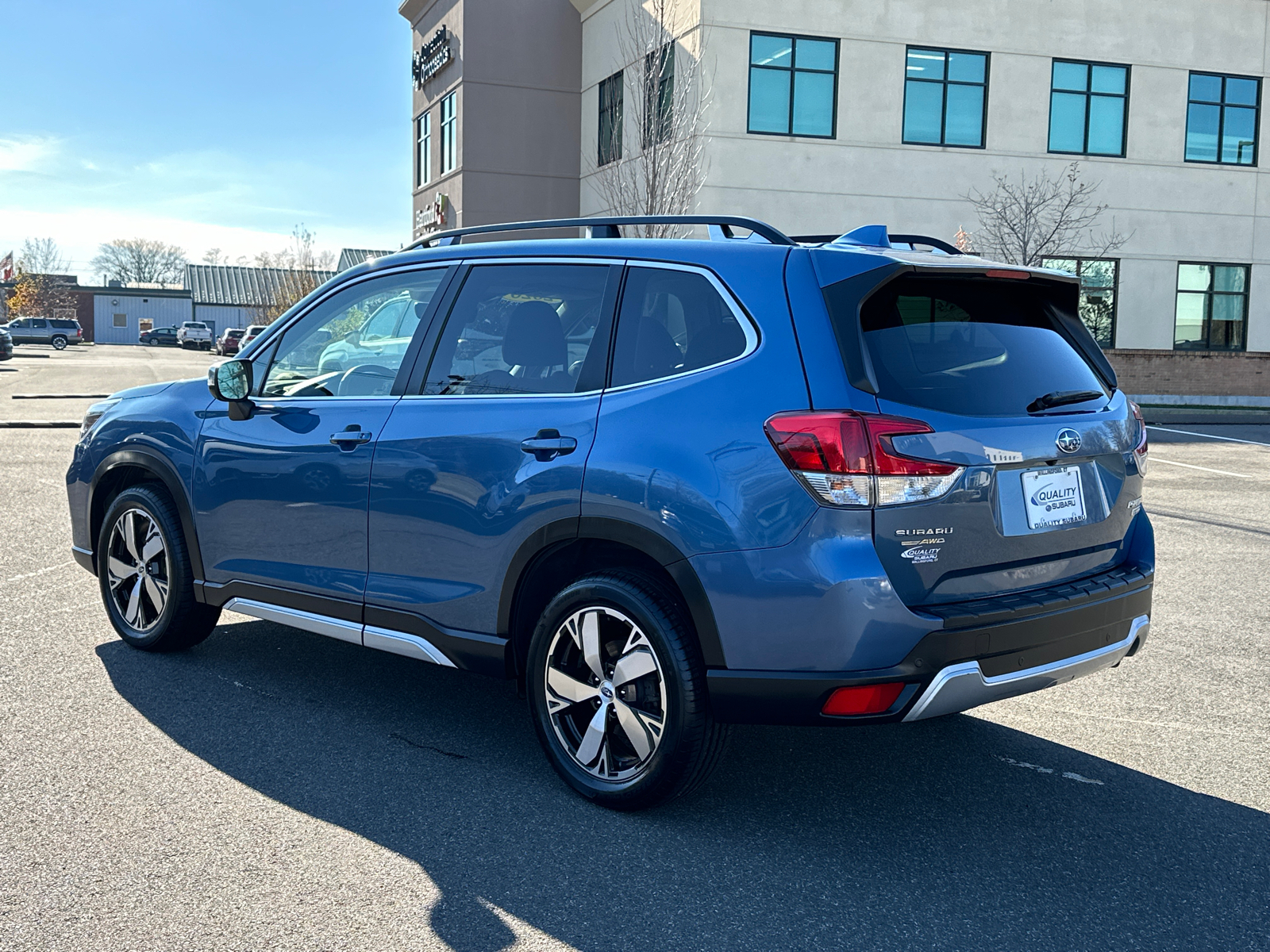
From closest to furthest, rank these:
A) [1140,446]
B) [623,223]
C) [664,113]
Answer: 1. [1140,446]
2. [623,223]
3. [664,113]

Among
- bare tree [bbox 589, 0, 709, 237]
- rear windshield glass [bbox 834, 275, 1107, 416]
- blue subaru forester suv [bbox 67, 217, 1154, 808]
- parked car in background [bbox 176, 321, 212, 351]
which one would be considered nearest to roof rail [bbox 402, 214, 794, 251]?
blue subaru forester suv [bbox 67, 217, 1154, 808]

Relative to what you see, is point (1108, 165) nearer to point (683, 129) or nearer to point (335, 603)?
point (683, 129)

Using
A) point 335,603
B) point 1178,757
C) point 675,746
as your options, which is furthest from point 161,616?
point 1178,757

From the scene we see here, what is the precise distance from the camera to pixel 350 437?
4.73 meters

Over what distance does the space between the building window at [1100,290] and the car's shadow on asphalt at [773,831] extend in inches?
1049

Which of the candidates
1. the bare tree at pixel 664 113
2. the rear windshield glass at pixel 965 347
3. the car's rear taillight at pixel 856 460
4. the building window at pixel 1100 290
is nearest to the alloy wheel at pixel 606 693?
the car's rear taillight at pixel 856 460

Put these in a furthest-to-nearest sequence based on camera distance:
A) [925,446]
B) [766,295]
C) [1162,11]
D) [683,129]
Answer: [1162,11] < [683,129] < [766,295] < [925,446]

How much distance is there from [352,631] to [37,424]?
1562cm

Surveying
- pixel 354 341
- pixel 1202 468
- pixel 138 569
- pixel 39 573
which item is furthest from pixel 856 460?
pixel 1202 468

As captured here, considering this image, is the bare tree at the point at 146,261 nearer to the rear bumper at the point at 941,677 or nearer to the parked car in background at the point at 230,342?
the parked car in background at the point at 230,342

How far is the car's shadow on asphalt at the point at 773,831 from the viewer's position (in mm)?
3271

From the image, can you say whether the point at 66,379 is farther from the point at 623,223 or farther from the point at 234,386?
the point at 623,223

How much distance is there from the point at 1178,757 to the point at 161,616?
4.38m

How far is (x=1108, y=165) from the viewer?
95.3 ft
